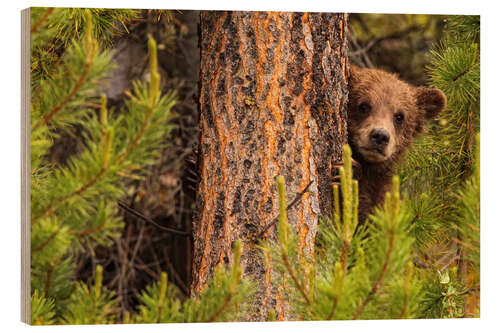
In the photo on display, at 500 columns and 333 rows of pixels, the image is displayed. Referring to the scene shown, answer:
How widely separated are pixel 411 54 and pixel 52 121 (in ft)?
11.1

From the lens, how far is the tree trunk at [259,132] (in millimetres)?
2473

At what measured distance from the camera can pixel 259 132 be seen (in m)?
2.49

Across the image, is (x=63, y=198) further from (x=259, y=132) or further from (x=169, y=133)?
(x=169, y=133)

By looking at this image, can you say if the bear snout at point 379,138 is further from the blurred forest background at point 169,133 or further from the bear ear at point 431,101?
the blurred forest background at point 169,133

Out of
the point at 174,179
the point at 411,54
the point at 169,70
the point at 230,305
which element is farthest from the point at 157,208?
the point at 230,305

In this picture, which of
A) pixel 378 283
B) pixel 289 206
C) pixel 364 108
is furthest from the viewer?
pixel 364 108

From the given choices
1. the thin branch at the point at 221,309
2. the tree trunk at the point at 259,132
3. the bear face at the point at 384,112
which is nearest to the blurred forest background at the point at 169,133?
the bear face at the point at 384,112

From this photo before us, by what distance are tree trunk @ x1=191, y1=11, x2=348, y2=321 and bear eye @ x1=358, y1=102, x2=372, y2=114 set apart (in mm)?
715

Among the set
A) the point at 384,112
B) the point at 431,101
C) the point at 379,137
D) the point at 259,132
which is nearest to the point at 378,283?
the point at 259,132

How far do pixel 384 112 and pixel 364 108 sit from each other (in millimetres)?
164

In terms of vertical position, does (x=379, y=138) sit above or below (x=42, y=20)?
below

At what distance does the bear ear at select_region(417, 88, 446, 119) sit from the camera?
3.37 m

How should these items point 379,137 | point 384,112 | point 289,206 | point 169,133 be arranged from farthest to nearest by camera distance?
point 169,133 → point 384,112 → point 379,137 → point 289,206

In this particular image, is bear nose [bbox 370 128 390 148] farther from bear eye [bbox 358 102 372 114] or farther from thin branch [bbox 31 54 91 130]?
thin branch [bbox 31 54 91 130]
